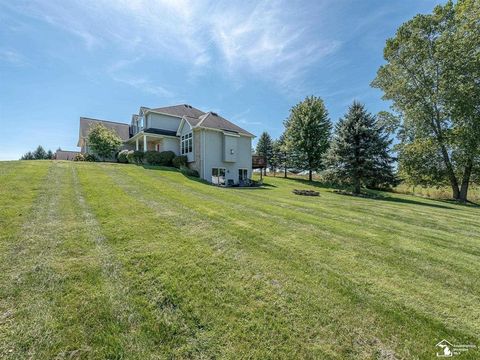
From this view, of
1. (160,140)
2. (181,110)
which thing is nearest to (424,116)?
(181,110)

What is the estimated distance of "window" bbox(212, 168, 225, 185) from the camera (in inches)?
842

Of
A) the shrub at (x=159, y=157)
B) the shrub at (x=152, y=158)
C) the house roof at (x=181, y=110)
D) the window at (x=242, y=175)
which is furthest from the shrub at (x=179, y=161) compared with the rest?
the house roof at (x=181, y=110)

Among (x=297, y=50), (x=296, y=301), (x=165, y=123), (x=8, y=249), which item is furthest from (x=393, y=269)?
(x=165, y=123)

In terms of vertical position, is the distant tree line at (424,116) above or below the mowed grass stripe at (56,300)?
above

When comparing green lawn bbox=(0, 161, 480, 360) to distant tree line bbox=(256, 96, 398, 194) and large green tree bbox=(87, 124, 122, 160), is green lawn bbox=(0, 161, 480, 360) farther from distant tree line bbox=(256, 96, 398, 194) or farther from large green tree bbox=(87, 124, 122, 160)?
large green tree bbox=(87, 124, 122, 160)

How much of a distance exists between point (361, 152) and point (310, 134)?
11680 mm

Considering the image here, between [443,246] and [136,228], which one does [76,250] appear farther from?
[443,246]

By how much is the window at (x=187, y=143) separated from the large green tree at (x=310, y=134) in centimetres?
1477

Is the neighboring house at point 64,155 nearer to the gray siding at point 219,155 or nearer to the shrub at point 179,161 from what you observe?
the shrub at point 179,161

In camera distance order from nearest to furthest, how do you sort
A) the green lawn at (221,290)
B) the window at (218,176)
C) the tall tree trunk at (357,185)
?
the green lawn at (221,290) < the tall tree trunk at (357,185) < the window at (218,176)

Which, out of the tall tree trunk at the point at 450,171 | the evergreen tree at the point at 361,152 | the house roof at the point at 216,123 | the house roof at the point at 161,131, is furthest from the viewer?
the house roof at the point at 161,131

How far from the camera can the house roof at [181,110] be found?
81.5 feet

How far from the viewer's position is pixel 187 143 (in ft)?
74.3

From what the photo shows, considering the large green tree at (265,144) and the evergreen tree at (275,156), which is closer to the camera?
the evergreen tree at (275,156)
